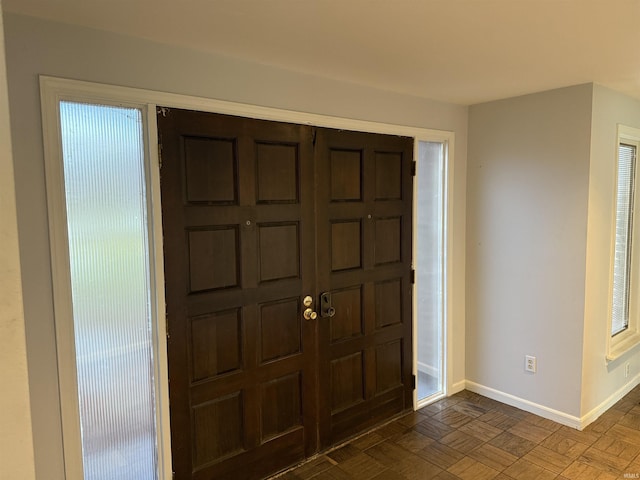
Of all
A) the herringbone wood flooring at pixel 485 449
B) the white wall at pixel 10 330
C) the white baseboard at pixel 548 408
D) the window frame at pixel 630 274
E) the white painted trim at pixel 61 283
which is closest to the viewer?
the white wall at pixel 10 330

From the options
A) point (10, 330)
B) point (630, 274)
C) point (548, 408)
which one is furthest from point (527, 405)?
point (10, 330)

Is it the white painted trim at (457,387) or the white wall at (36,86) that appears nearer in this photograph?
the white wall at (36,86)

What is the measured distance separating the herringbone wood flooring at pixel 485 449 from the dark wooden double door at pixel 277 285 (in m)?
0.17

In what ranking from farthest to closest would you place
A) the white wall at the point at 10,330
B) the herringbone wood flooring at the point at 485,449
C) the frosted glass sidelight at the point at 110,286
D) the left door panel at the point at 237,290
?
the herringbone wood flooring at the point at 485,449, the left door panel at the point at 237,290, the frosted glass sidelight at the point at 110,286, the white wall at the point at 10,330

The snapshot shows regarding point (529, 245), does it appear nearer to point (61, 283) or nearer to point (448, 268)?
point (448, 268)

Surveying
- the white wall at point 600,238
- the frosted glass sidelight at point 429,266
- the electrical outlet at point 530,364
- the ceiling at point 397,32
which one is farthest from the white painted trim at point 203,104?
the electrical outlet at point 530,364

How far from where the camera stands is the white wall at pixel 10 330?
2.75ft

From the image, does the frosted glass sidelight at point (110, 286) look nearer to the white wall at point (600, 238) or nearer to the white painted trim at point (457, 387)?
the white painted trim at point (457, 387)

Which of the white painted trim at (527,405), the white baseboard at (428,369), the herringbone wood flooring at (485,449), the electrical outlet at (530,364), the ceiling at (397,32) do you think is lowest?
the herringbone wood flooring at (485,449)

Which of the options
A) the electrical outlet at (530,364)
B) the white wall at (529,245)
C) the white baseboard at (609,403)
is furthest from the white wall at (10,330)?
the white baseboard at (609,403)

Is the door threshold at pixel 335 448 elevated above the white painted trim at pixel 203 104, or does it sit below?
below

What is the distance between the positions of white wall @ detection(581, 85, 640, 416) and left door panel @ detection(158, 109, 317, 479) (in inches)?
74.8

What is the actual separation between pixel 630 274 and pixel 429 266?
5.72ft

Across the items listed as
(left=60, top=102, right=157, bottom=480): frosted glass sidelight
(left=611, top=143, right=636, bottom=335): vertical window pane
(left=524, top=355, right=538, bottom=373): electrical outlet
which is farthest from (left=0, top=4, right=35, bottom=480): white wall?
(left=611, top=143, right=636, bottom=335): vertical window pane
